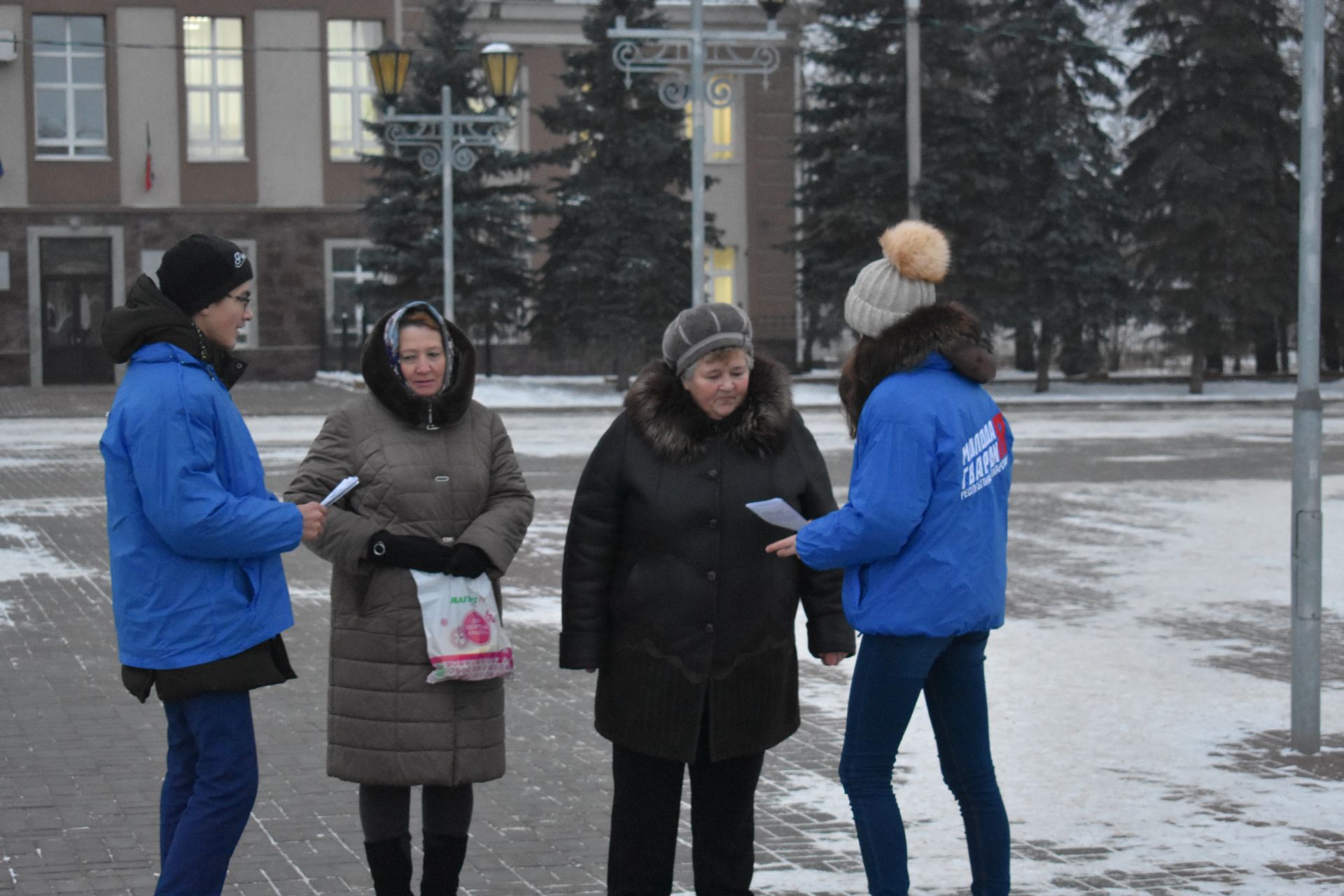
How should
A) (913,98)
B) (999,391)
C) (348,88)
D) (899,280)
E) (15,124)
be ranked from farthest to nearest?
(348,88) < (15,124) < (999,391) < (913,98) < (899,280)

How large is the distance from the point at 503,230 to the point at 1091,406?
1315cm

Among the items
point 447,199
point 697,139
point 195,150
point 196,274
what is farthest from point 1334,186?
point 196,274

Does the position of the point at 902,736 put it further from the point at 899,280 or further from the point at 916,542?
the point at 899,280

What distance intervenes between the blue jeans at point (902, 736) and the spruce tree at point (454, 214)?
110 ft

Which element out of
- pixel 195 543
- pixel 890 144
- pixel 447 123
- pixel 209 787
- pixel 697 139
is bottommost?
pixel 209 787

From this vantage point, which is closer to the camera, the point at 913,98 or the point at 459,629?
the point at 459,629

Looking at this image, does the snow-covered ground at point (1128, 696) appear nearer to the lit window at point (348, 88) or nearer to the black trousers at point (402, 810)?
the black trousers at point (402, 810)

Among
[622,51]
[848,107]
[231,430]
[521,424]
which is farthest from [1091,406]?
[231,430]

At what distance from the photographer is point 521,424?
1155 inches

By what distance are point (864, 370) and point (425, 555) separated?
3.92ft

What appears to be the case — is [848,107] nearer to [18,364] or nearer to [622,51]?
[622,51]

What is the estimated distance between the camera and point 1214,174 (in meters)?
39.6

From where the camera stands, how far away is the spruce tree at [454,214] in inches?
1494

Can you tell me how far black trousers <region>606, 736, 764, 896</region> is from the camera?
4516 millimetres
